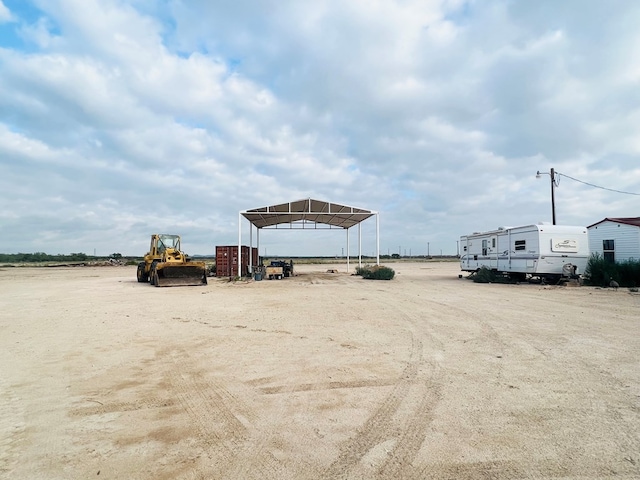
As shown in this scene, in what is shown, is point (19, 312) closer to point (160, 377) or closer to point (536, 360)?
point (160, 377)

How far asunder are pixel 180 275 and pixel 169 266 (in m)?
0.74

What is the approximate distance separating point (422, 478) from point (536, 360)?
13.7ft

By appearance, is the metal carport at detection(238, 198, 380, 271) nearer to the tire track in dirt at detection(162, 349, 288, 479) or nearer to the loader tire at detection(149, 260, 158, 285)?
the loader tire at detection(149, 260, 158, 285)

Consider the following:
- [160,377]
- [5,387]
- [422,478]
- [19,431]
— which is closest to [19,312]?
[5,387]

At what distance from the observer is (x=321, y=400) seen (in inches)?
183

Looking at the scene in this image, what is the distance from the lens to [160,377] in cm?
555

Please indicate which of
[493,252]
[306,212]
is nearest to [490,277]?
[493,252]

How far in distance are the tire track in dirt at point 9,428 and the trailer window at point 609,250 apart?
25.7 metres

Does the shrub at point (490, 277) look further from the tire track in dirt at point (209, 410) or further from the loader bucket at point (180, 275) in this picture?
the tire track in dirt at point (209, 410)

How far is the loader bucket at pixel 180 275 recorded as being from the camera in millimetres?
20719

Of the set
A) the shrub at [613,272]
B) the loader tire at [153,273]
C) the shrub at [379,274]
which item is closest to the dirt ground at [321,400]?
the loader tire at [153,273]

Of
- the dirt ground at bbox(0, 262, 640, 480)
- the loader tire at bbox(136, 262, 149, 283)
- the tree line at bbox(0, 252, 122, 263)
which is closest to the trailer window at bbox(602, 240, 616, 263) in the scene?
the dirt ground at bbox(0, 262, 640, 480)

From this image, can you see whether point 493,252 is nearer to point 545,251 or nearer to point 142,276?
point 545,251

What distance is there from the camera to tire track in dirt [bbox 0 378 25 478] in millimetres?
3305
